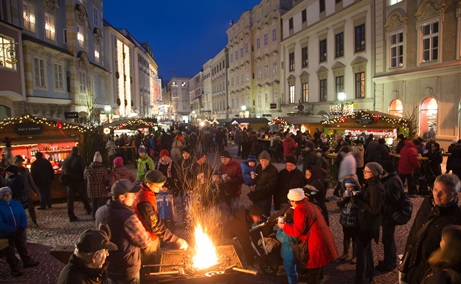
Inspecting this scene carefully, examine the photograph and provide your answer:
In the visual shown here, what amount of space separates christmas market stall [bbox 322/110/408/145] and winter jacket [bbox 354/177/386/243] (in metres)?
11.8

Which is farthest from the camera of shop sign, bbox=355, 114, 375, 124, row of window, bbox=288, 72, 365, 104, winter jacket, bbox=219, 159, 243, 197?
row of window, bbox=288, 72, 365, 104

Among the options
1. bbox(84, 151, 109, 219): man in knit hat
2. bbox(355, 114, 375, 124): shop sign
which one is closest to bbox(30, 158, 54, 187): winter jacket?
bbox(84, 151, 109, 219): man in knit hat

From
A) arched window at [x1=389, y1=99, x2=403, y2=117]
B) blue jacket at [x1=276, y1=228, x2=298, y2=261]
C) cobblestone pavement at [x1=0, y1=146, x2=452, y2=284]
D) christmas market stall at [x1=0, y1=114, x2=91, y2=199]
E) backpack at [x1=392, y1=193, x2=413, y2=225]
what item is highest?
arched window at [x1=389, y1=99, x2=403, y2=117]

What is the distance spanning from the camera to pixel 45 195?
10594mm

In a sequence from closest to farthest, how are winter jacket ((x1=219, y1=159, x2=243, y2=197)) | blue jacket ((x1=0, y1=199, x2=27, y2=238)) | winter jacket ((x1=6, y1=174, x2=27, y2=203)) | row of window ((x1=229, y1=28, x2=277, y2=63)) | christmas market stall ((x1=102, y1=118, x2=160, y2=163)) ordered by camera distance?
blue jacket ((x1=0, y1=199, x2=27, y2=238))
winter jacket ((x1=219, y1=159, x2=243, y2=197))
winter jacket ((x1=6, y1=174, x2=27, y2=203))
christmas market stall ((x1=102, y1=118, x2=160, y2=163))
row of window ((x1=229, y1=28, x2=277, y2=63))

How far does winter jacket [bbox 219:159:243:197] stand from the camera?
748 cm

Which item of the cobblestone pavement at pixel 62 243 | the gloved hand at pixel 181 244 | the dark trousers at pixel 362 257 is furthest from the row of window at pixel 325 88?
the gloved hand at pixel 181 244

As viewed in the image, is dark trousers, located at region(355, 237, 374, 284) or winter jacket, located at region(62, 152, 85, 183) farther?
winter jacket, located at region(62, 152, 85, 183)

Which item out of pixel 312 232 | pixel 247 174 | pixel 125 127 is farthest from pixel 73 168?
pixel 125 127

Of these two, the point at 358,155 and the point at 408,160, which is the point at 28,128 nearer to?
the point at 358,155

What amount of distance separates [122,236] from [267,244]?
2591 mm

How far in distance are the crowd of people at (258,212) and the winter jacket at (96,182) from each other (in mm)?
23

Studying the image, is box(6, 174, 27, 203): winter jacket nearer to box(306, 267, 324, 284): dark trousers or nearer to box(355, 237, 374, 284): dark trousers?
box(306, 267, 324, 284): dark trousers

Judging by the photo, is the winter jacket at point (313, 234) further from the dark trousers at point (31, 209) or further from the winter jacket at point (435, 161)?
the winter jacket at point (435, 161)
